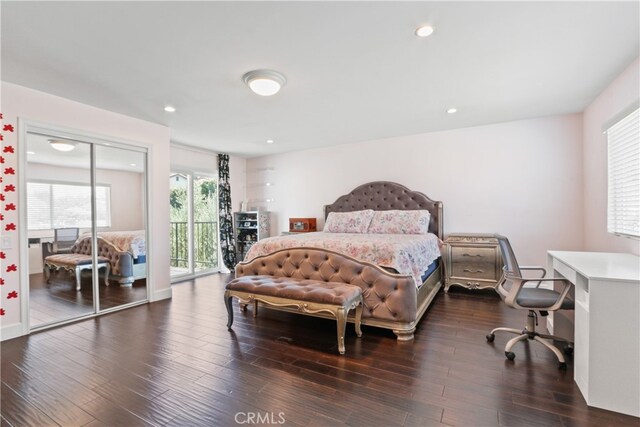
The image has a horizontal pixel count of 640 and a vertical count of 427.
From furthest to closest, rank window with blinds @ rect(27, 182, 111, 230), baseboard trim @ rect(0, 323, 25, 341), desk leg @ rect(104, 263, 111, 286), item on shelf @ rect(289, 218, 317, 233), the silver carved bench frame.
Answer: item on shelf @ rect(289, 218, 317, 233), desk leg @ rect(104, 263, 111, 286), window with blinds @ rect(27, 182, 111, 230), baseboard trim @ rect(0, 323, 25, 341), the silver carved bench frame

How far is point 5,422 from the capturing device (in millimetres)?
1593

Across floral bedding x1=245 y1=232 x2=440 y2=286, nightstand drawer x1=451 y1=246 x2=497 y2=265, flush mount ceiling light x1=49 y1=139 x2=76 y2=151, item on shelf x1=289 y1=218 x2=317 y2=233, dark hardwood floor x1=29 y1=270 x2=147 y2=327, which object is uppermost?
flush mount ceiling light x1=49 y1=139 x2=76 y2=151

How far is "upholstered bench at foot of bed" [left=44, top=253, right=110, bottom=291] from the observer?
3.08m

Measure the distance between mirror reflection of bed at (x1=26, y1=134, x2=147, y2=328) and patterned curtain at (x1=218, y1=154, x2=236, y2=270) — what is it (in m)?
1.97

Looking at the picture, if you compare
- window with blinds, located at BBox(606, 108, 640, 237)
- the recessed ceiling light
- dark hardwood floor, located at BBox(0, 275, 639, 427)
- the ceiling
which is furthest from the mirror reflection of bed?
window with blinds, located at BBox(606, 108, 640, 237)

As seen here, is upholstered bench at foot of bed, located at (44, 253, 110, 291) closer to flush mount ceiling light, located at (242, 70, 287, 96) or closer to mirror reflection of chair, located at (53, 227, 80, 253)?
mirror reflection of chair, located at (53, 227, 80, 253)

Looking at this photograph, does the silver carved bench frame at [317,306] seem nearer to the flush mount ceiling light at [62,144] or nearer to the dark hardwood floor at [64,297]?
the dark hardwood floor at [64,297]

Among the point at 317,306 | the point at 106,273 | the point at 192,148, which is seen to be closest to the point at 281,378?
the point at 317,306

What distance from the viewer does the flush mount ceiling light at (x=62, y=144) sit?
3.09 meters

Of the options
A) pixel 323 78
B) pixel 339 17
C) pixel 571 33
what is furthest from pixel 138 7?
pixel 571 33

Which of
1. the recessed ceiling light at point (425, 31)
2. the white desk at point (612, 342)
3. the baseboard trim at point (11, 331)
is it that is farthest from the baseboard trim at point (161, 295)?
the white desk at point (612, 342)

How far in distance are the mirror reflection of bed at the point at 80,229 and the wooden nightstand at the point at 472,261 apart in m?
4.26

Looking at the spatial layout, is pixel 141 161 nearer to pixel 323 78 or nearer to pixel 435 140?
pixel 323 78

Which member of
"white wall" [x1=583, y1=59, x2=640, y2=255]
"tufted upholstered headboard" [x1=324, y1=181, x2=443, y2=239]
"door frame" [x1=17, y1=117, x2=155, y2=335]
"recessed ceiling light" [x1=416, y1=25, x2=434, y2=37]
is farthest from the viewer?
"tufted upholstered headboard" [x1=324, y1=181, x2=443, y2=239]
